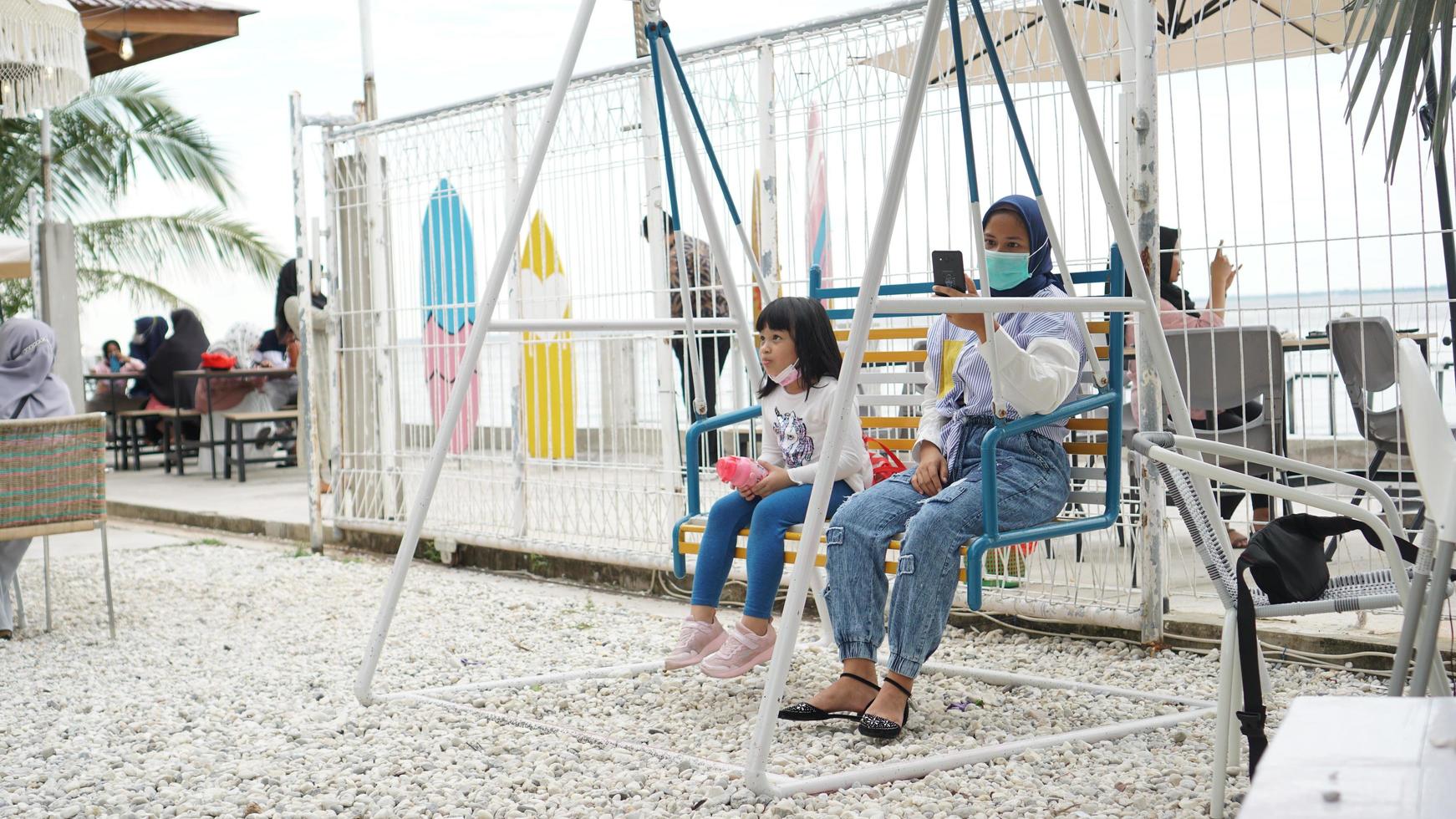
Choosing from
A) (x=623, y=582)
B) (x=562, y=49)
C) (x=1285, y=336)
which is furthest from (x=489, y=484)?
(x=1285, y=336)

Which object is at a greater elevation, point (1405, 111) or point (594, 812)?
point (1405, 111)

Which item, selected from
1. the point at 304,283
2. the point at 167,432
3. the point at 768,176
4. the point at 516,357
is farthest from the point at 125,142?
the point at 768,176

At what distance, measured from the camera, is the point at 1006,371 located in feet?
9.77

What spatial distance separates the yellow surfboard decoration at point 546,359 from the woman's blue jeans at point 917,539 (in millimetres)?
2552

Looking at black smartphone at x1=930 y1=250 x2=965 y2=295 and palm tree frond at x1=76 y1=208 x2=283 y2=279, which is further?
palm tree frond at x1=76 y1=208 x2=283 y2=279

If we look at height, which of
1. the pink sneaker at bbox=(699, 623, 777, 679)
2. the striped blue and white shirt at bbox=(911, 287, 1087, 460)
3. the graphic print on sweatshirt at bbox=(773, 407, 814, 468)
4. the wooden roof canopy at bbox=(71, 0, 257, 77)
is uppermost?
the wooden roof canopy at bbox=(71, 0, 257, 77)

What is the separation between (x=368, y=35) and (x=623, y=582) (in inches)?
192

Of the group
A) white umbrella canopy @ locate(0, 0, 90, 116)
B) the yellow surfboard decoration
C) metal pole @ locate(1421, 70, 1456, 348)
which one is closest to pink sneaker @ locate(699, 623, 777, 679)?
metal pole @ locate(1421, 70, 1456, 348)

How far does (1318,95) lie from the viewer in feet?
11.8

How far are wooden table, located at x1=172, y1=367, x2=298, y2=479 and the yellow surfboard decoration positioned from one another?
5452mm

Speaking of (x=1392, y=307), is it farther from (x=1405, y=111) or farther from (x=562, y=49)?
(x=562, y=49)

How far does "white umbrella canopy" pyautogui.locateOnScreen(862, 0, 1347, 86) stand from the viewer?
3.73 m

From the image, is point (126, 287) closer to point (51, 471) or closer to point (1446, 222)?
point (51, 471)

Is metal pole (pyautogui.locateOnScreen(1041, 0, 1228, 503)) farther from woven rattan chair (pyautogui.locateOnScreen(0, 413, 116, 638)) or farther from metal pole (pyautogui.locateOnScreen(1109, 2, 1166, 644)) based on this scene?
woven rattan chair (pyautogui.locateOnScreen(0, 413, 116, 638))
